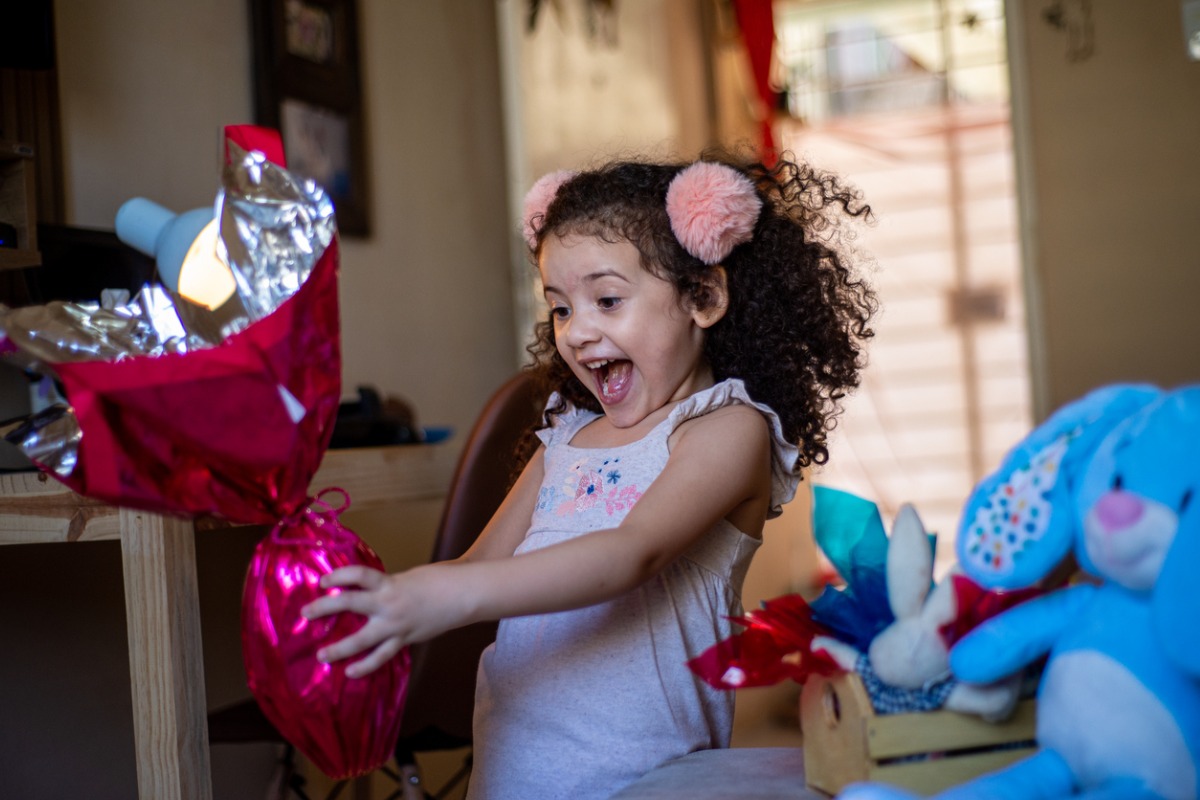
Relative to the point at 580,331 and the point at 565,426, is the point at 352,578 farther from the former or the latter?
the point at 565,426

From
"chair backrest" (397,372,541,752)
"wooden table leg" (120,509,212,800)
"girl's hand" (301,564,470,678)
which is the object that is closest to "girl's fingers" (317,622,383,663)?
"girl's hand" (301,564,470,678)

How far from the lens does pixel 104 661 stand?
1.64 m

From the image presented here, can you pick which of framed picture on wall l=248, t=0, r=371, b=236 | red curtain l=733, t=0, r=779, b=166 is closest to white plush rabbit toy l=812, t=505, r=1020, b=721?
framed picture on wall l=248, t=0, r=371, b=236

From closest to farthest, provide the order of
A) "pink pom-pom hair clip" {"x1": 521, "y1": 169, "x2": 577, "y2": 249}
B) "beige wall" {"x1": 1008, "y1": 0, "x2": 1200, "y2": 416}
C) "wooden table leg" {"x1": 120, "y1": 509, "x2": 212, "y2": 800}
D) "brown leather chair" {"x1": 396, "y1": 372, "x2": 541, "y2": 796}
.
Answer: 1. "wooden table leg" {"x1": 120, "y1": 509, "x2": 212, "y2": 800}
2. "pink pom-pom hair clip" {"x1": 521, "y1": 169, "x2": 577, "y2": 249}
3. "brown leather chair" {"x1": 396, "y1": 372, "x2": 541, "y2": 796}
4. "beige wall" {"x1": 1008, "y1": 0, "x2": 1200, "y2": 416}

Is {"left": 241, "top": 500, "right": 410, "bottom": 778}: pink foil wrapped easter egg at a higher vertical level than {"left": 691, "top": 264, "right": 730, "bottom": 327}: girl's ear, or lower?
lower

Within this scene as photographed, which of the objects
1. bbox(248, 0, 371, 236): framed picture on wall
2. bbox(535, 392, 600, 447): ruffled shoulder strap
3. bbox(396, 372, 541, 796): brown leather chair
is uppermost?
bbox(248, 0, 371, 236): framed picture on wall

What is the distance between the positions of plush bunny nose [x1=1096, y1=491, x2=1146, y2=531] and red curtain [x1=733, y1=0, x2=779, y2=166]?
10.6 feet

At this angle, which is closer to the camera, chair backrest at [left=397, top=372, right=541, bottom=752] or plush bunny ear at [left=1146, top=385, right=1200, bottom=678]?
plush bunny ear at [left=1146, top=385, right=1200, bottom=678]

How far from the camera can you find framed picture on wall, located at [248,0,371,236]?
2068 mm

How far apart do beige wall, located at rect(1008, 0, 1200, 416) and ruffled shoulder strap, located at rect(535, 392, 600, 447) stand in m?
2.51

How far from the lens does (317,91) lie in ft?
7.22

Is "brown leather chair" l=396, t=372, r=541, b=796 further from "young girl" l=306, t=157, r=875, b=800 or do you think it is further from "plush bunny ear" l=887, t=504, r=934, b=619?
"plush bunny ear" l=887, t=504, r=934, b=619

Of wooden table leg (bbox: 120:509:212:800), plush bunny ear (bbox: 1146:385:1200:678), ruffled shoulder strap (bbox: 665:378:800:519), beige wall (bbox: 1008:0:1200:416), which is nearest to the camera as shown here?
plush bunny ear (bbox: 1146:385:1200:678)

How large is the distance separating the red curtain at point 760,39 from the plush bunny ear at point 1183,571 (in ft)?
10.6
